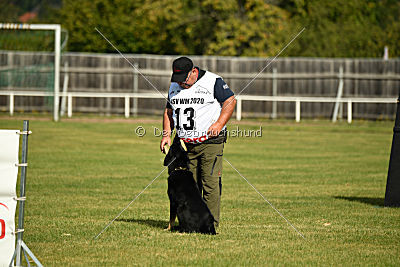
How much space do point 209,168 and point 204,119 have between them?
591 mm

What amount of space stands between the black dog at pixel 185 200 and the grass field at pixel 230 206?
0.19 metres

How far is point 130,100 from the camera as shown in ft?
113

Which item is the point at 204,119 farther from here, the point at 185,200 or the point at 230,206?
the point at 230,206

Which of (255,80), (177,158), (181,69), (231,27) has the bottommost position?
(177,158)

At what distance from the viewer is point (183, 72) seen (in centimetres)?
818

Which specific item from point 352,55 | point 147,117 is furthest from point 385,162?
point 352,55

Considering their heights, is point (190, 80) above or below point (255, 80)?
below

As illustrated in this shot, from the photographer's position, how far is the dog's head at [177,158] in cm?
848

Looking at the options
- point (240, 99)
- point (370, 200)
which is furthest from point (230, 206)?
point (240, 99)

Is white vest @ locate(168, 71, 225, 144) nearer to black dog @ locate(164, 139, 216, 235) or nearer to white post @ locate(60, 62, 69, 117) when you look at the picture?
black dog @ locate(164, 139, 216, 235)

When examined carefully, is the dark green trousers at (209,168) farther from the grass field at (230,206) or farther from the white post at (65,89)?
the white post at (65,89)

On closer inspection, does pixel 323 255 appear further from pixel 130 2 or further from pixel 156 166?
pixel 130 2

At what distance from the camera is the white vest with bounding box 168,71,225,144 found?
8.38m

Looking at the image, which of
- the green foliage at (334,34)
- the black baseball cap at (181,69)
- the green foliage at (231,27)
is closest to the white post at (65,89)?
the green foliage at (231,27)
